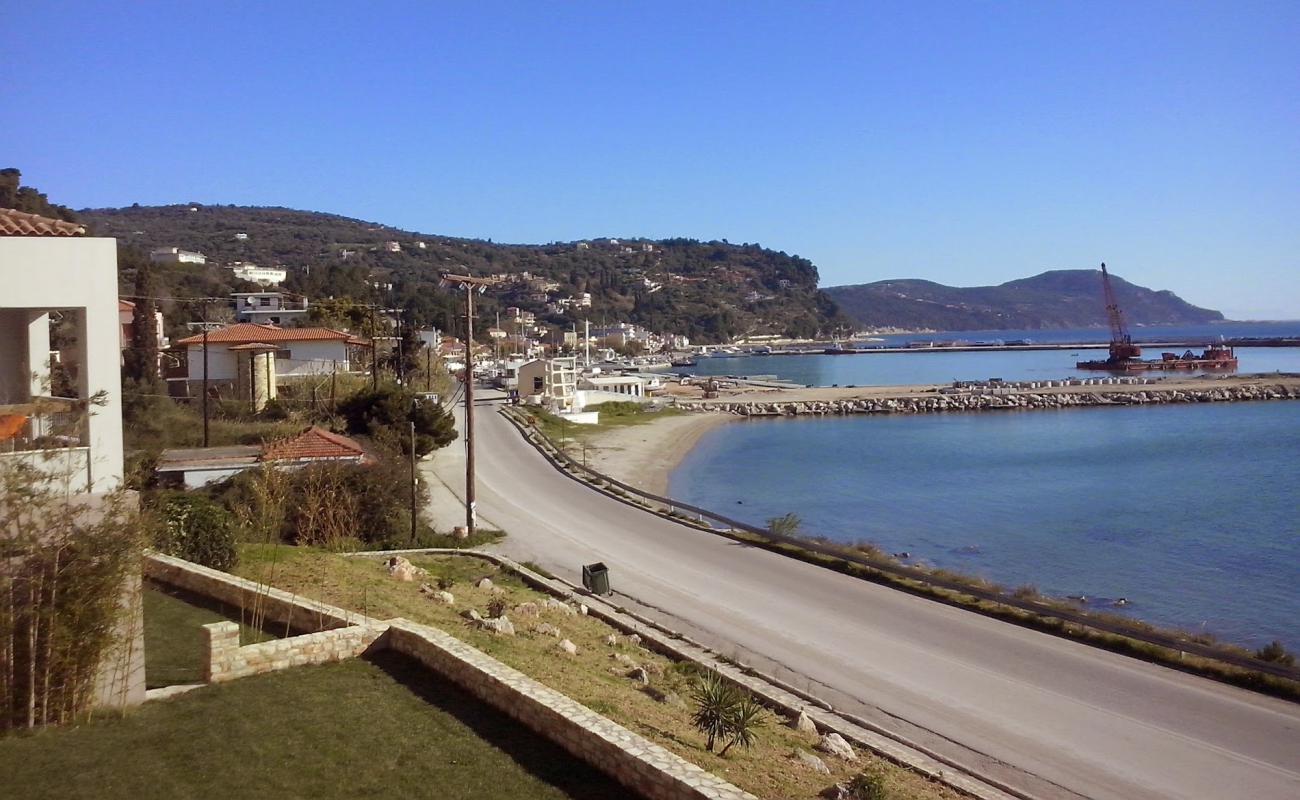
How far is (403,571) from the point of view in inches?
645

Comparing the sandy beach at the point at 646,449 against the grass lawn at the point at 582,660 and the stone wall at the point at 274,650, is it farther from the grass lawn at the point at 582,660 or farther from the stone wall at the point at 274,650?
the stone wall at the point at 274,650

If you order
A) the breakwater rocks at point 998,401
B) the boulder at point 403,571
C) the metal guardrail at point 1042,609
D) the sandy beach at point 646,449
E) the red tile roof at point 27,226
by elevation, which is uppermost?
the red tile roof at point 27,226

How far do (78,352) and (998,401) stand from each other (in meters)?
82.1

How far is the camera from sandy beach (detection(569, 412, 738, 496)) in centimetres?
4131

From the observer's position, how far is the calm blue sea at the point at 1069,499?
2436 cm

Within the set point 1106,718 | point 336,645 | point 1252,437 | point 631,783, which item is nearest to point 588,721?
point 631,783

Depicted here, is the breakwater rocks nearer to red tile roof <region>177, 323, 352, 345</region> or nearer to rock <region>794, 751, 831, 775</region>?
red tile roof <region>177, 323, 352, 345</region>

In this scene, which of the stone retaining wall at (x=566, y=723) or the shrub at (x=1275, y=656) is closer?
the stone retaining wall at (x=566, y=723)

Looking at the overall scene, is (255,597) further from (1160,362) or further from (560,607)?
(1160,362)

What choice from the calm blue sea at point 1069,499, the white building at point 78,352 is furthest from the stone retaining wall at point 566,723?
the calm blue sea at point 1069,499

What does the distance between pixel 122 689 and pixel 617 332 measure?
7159 inches

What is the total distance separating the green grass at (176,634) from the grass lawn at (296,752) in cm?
85

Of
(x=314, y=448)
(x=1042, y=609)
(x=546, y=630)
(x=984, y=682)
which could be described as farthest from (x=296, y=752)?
(x=314, y=448)

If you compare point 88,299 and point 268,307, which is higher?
point 268,307
